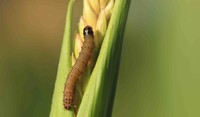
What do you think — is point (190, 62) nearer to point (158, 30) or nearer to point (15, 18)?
point (158, 30)

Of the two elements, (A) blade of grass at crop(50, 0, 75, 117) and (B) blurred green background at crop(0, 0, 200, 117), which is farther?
(B) blurred green background at crop(0, 0, 200, 117)

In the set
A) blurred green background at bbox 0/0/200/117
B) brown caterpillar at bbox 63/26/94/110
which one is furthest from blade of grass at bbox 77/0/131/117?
blurred green background at bbox 0/0/200/117

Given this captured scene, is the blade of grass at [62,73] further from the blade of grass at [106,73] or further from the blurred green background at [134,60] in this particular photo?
Answer: the blurred green background at [134,60]

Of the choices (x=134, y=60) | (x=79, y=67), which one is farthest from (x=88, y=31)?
(x=134, y=60)

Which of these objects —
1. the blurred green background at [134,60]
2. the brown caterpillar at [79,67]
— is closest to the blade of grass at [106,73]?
the brown caterpillar at [79,67]

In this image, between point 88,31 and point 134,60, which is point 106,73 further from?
point 134,60

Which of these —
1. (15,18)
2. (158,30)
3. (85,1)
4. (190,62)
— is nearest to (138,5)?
(158,30)

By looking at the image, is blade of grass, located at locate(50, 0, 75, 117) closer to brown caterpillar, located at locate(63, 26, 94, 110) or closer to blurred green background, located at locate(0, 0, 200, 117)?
brown caterpillar, located at locate(63, 26, 94, 110)
